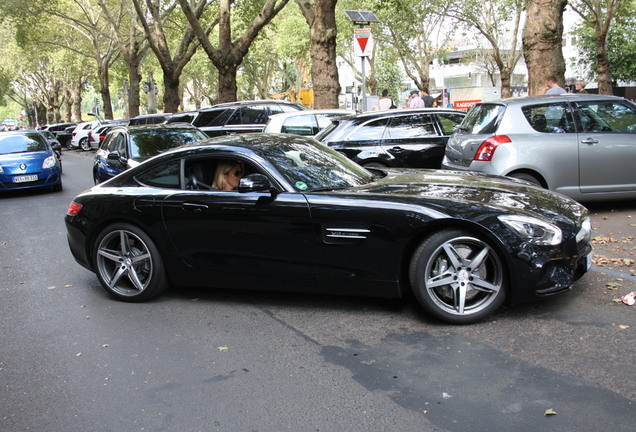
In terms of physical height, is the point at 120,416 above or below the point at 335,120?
below

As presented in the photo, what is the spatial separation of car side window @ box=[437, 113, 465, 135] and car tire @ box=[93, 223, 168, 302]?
6.79 meters

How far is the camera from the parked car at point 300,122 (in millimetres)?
12950

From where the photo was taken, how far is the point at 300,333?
4.73 metres

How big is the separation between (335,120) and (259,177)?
6104 millimetres

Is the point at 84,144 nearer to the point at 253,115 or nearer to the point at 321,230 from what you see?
the point at 253,115

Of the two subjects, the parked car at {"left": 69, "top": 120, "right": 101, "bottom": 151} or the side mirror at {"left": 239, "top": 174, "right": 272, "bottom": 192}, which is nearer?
the side mirror at {"left": 239, "top": 174, "right": 272, "bottom": 192}

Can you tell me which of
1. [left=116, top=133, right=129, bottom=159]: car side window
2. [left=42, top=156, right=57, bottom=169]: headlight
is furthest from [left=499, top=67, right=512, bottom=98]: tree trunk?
[left=116, top=133, right=129, bottom=159]: car side window

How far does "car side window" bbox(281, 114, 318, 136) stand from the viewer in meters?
13.0

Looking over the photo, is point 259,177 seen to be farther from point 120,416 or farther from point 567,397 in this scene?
point 567,397

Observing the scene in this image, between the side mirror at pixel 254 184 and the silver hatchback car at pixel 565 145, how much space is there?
4.20 metres

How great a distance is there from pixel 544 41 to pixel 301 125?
4.97 m

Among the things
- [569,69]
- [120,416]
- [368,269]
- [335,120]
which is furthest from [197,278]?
[569,69]

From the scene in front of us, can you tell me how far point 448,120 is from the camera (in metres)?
11.1

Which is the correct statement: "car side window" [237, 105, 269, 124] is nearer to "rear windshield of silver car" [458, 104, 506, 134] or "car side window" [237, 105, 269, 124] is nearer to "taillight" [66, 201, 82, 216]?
"rear windshield of silver car" [458, 104, 506, 134]
